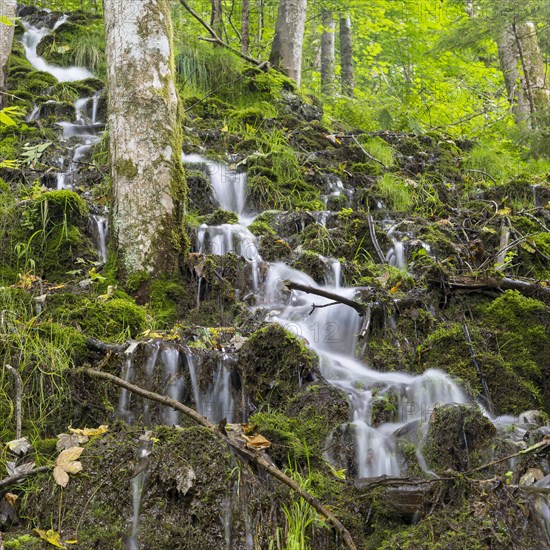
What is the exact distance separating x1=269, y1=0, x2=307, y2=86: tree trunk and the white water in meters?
3.26

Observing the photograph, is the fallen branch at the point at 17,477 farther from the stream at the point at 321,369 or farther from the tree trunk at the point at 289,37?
the tree trunk at the point at 289,37

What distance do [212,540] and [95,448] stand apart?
0.75m

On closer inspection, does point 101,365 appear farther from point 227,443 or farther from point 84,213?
point 84,213

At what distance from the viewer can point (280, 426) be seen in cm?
345

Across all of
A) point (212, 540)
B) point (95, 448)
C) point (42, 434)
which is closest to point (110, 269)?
point (42, 434)

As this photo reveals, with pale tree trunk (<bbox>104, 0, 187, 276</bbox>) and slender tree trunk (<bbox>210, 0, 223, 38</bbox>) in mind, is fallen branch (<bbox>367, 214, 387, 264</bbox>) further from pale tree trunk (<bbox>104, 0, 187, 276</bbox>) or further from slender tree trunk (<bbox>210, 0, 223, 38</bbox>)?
slender tree trunk (<bbox>210, 0, 223, 38</bbox>)

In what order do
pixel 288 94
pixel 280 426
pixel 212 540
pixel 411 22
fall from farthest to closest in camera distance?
pixel 411 22 → pixel 288 94 → pixel 280 426 → pixel 212 540

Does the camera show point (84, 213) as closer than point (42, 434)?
No

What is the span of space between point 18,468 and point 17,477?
0.12 metres

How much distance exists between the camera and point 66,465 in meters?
2.96

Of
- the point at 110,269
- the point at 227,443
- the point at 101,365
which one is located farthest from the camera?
the point at 110,269

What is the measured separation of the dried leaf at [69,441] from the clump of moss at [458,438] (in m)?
1.85

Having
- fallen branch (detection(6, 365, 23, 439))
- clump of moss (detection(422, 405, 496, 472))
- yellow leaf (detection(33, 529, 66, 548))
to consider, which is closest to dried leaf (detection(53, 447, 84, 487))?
yellow leaf (detection(33, 529, 66, 548))

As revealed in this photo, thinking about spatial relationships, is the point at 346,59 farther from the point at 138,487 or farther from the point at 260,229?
the point at 138,487
